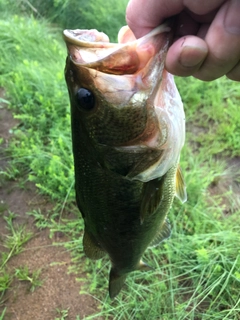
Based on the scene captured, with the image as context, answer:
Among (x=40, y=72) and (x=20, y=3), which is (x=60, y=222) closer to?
(x=40, y=72)

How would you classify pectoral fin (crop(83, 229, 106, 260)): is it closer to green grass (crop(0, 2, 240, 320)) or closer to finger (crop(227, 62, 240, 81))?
green grass (crop(0, 2, 240, 320))

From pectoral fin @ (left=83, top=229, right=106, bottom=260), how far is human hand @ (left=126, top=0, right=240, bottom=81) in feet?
2.98

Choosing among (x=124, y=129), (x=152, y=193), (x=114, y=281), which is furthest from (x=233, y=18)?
(x=114, y=281)

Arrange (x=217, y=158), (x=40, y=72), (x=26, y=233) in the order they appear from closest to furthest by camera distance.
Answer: (x=26, y=233) < (x=217, y=158) < (x=40, y=72)

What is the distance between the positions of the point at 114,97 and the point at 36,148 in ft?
6.80

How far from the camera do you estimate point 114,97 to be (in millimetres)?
1219

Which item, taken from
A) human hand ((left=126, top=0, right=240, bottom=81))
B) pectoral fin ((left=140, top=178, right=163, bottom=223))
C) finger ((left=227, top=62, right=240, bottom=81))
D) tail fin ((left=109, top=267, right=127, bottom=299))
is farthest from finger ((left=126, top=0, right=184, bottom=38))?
tail fin ((left=109, top=267, right=127, bottom=299))

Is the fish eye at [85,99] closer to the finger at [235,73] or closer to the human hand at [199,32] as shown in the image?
the human hand at [199,32]

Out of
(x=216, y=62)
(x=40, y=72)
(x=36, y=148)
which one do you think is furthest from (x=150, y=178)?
(x=40, y=72)

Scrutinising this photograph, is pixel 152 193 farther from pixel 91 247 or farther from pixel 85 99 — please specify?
pixel 91 247

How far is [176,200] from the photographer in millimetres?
2881

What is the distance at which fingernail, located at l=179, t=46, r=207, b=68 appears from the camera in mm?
1035

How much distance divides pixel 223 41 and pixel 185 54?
0.11 metres

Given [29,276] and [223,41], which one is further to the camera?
[29,276]
